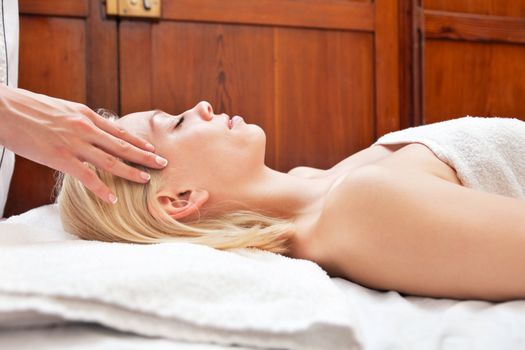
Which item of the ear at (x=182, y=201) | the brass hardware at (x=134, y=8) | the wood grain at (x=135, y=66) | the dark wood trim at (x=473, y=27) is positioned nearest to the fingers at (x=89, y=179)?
the ear at (x=182, y=201)

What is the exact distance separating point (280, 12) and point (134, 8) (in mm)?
527

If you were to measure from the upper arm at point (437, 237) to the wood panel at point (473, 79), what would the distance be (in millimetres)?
1304

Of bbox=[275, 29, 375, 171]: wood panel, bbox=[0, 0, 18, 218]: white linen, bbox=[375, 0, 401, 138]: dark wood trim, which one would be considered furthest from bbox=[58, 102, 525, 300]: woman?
bbox=[375, 0, 401, 138]: dark wood trim

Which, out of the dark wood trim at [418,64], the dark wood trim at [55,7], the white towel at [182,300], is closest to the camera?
the white towel at [182,300]

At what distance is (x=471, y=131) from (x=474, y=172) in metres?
0.12

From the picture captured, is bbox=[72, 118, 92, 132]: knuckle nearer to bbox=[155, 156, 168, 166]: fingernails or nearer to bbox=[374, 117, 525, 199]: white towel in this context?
bbox=[155, 156, 168, 166]: fingernails

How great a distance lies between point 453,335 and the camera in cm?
65

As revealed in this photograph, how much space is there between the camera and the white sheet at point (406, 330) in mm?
581

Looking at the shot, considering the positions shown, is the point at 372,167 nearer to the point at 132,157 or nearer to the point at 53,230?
the point at 132,157

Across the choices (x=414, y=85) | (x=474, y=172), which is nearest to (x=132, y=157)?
(x=474, y=172)

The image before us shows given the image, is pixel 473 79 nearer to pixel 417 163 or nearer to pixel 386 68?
pixel 386 68

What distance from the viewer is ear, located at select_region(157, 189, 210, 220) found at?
1.05 meters

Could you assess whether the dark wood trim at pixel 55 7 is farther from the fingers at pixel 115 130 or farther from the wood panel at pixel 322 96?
the fingers at pixel 115 130

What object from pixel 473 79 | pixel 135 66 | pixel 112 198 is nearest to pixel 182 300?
pixel 112 198
